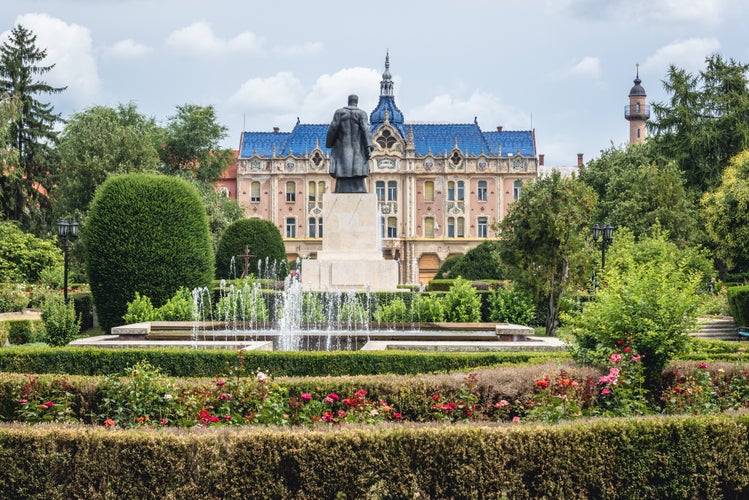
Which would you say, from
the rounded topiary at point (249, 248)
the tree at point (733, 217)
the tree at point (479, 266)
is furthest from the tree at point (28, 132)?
the tree at point (733, 217)

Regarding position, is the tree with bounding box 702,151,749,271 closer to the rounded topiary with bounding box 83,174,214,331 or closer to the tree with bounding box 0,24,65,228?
the rounded topiary with bounding box 83,174,214,331

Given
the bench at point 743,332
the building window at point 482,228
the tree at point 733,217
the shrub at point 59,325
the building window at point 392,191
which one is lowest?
the bench at point 743,332

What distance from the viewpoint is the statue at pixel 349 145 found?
22.9 metres

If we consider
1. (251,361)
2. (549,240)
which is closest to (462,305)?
(549,240)

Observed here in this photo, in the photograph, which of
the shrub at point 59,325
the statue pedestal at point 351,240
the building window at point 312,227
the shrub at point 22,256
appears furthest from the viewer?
the building window at point 312,227

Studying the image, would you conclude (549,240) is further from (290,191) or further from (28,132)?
(290,191)

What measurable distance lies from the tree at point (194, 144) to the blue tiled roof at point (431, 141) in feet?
47.9

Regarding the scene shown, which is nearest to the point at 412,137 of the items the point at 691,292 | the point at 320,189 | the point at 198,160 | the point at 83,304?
the point at 320,189

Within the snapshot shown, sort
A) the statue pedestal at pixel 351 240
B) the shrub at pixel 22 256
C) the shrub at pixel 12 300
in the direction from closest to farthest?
1. the statue pedestal at pixel 351 240
2. the shrub at pixel 12 300
3. the shrub at pixel 22 256

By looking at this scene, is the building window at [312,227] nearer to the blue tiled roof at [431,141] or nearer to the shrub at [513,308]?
the blue tiled roof at [431,141]

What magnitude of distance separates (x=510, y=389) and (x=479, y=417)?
0.70 meters

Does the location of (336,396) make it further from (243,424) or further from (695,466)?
(695,466)

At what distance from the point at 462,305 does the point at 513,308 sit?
75.0 inches

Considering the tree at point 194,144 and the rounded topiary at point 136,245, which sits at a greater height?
the tree at point 194,144
